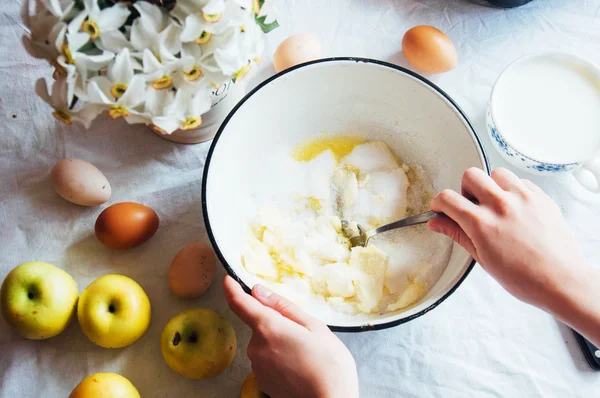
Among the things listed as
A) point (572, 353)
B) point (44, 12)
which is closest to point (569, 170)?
point (572, 353)

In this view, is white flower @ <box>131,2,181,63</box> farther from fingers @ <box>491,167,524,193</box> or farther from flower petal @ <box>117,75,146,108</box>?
fingers @ <box>491,167,524,193</box>

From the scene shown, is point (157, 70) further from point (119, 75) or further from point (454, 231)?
point (454, 231)

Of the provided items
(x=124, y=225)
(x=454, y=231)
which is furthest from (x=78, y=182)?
(x=454, y=231)

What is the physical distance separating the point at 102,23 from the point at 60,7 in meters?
0.04

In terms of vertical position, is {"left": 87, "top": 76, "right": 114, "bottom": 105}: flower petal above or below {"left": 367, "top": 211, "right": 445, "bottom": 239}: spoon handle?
above

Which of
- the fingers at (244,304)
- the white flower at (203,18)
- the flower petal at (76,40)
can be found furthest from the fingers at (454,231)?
the flower petal at (76,40)

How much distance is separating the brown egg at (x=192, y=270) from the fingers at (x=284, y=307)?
14cm

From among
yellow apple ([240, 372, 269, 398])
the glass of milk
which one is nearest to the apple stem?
yellow apple ([240, 372, 269, 398])

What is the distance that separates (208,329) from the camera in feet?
2.62

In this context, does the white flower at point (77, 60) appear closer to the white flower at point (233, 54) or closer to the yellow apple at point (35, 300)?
the white flower at point (233, 54)

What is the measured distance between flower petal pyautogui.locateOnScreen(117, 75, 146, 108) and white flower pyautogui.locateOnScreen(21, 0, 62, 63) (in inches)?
3.2

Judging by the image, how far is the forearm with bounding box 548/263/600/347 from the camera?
0.66m

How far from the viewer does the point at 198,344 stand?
0.79 m

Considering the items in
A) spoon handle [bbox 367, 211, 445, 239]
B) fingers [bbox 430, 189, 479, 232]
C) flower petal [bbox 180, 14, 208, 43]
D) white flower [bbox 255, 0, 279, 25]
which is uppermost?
flower petal [bbox 180, 14, 208, 43]
